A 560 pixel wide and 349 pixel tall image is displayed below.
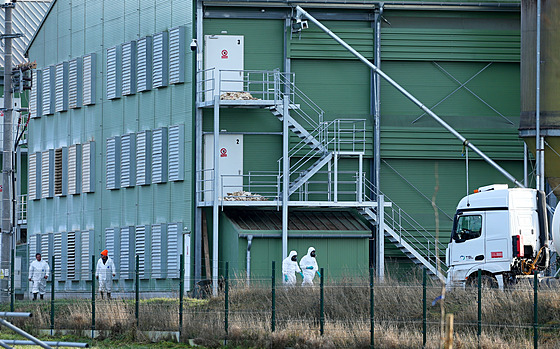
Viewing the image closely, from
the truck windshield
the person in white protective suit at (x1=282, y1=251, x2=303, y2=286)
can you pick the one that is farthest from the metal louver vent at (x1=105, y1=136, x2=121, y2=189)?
the truck windshield

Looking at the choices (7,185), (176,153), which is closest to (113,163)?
(176,153)

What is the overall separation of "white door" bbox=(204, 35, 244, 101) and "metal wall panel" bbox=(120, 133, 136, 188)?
15.5ft

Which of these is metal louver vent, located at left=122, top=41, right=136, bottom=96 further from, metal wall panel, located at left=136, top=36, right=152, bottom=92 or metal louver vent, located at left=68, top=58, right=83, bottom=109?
metal louver vent, located at left=68, top=58, right=83, bottom=109

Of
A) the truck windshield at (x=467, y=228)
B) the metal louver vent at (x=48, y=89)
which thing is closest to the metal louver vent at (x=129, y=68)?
the metal louver vent at (x=48, y=89)

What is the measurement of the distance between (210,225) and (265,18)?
754cm

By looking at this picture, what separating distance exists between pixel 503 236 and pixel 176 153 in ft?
43.6

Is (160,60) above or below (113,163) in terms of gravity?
above

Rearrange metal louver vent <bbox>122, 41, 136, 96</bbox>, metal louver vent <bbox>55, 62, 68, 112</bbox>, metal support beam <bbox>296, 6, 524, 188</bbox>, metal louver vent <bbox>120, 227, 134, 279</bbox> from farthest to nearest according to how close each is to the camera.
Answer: metal louver vent <bbox>55, 62, 68, 112</bbox>, metal louver vent <bbox>122, 41, 136, 96</bbox>, metal louver vent <bbox>120, 227, 134, 279</bbox>, metal support beam <bbox>296, 6, 524, 188</bbox>

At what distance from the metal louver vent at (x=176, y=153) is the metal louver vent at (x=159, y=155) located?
0.32 metres

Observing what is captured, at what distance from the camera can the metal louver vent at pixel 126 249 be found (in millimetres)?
41062

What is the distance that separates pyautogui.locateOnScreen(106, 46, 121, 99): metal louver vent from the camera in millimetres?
42281

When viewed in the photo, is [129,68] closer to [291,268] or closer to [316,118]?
[316,118]

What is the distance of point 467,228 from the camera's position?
31469 mm

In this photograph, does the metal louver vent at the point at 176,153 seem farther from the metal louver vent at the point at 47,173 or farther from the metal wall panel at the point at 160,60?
the metal louver vent at the point at 47,173
